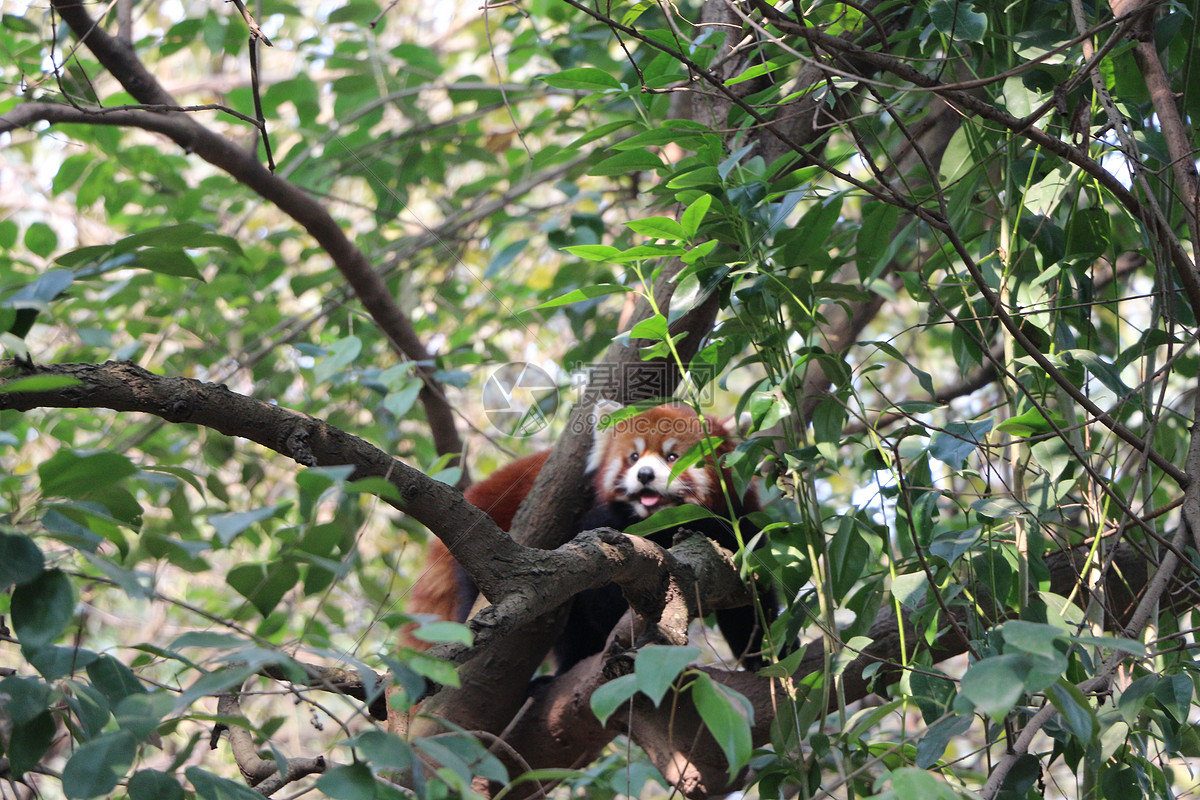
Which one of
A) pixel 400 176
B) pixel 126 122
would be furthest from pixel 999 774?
pixel 400 176

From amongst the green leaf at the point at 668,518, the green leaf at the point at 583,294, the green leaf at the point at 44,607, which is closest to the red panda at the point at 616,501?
the green leaf at the point at 668,518

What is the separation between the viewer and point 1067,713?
0.87m

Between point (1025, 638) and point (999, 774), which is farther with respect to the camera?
point (999, 774)

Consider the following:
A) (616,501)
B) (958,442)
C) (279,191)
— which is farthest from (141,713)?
(616,501)

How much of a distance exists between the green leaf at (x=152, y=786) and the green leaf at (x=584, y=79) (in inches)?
44.0

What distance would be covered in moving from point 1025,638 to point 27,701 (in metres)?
0.91

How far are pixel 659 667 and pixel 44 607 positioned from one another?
0.57 meters

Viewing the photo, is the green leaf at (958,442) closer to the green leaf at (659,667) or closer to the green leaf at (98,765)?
the green leaf at (659,667)

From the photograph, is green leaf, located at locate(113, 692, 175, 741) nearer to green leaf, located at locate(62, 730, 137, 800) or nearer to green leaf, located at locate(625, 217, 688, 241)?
green leaf, located at locate(62, 730, 137, 800)

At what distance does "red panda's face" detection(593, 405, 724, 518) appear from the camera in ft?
8.11

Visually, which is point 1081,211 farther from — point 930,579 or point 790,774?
point 790,774

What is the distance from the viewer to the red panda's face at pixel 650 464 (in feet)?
8.11

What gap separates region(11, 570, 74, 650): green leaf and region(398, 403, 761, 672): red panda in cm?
139

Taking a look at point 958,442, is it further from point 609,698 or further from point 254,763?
point 254,763
